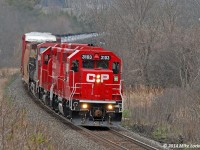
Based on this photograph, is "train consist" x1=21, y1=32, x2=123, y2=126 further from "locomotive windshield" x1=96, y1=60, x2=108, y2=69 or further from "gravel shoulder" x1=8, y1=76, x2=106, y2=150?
"gravel shoulder" x1=8, y1=76, x2=106, y2=150

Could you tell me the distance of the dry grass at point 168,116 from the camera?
53.5ft

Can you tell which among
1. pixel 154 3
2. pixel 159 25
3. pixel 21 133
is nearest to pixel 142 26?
pixel 159 25

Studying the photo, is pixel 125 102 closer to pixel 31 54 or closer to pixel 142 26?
pixel 31 54

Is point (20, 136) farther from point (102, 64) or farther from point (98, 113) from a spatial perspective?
point (102, 64)

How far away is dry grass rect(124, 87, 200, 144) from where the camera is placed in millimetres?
16297

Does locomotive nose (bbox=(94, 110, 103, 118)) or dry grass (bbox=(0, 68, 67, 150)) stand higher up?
dry grass (bbox=(0, 68, 67, 150))

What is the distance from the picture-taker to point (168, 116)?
747 inches

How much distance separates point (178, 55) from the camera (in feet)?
101

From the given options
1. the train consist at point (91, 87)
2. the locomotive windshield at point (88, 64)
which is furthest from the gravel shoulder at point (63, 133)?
the locomotive windshield at point (88, 64)

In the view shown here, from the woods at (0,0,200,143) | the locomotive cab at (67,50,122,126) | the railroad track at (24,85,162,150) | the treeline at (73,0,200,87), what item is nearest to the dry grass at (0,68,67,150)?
the railroad track at (24,85,162,150)

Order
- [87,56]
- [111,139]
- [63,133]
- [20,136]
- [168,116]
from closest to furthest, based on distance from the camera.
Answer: [20,136] → [111,139] → [63,133] → [87,56] → [168,116]

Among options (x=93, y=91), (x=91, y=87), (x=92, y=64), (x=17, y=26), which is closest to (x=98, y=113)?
(x=93, y=91)

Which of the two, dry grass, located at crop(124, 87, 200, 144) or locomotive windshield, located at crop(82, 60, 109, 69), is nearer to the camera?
dry grass, located at crop(124, 87, 200, 144)

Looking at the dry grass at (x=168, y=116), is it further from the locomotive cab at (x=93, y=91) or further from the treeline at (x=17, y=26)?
the treeline at (x=17, y=26)
